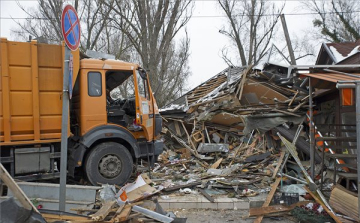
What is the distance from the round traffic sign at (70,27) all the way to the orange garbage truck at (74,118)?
207 cm

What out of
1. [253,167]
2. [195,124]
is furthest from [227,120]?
[253,167]

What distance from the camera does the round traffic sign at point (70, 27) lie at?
12.7 ft

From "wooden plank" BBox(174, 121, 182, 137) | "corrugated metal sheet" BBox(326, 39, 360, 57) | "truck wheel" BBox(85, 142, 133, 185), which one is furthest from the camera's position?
"wooden plank" BBox(174, 121, 182, 137)

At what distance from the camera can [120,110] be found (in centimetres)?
727

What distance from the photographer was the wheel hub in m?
6.52

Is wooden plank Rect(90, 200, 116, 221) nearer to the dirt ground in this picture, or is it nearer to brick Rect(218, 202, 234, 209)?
the dirt ground

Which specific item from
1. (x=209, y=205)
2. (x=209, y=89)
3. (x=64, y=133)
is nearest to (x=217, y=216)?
(x=209, y=205)

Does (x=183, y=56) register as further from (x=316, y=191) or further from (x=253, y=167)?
(x=316, y=191)

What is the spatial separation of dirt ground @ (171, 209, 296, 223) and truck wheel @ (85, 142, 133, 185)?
65.2 inches

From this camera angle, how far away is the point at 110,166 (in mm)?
6590

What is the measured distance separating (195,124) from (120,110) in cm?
489

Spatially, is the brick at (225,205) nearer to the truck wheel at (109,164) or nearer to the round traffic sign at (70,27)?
the truck wheel at (109,164)

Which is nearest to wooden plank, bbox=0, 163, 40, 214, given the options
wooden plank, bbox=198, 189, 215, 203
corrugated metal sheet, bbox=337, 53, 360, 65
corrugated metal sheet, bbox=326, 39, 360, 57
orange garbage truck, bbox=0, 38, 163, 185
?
orange garbage truck, bbox=0, 38, 163, 185

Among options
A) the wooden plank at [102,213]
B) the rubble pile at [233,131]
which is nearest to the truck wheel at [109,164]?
the wooden plank at [102,213]
